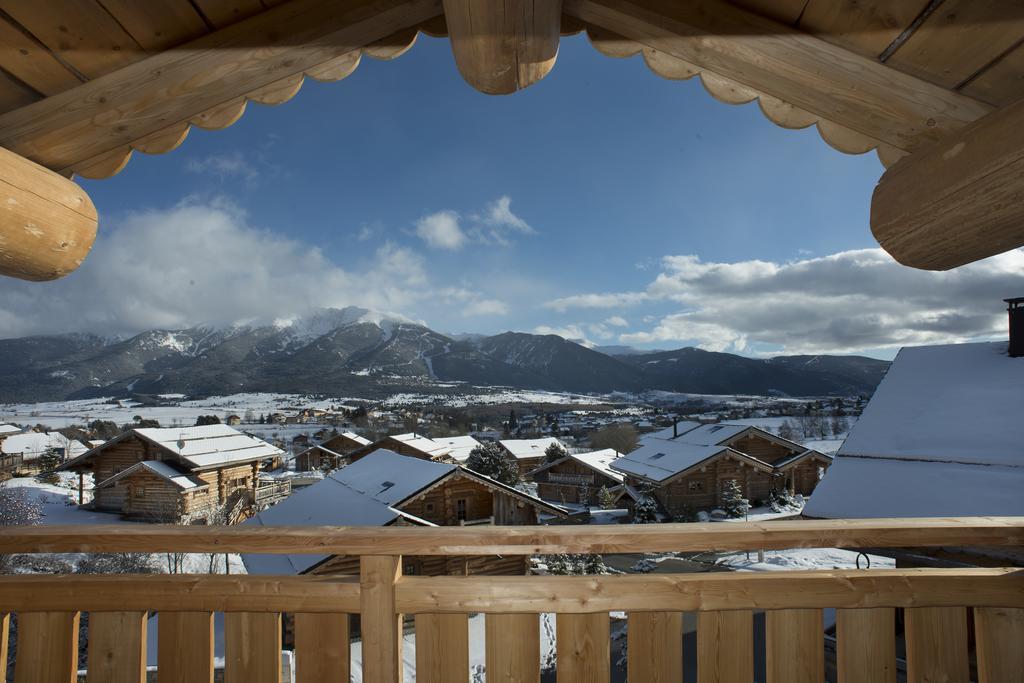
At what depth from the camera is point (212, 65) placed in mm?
1271

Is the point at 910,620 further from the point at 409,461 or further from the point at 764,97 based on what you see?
the point at 409,461

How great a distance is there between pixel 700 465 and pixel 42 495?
17794mm

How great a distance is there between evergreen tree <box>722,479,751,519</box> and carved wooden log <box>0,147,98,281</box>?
13.4 m

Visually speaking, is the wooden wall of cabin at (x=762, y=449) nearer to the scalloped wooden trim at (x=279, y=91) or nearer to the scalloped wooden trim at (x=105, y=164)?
Result: the scalloped wooden trim at (x=279, y=91)

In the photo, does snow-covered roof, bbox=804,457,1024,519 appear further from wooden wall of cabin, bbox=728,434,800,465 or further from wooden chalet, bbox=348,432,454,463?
wooden chalet, bbox=348,432,454,463

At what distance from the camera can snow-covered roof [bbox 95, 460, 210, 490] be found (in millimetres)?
11508

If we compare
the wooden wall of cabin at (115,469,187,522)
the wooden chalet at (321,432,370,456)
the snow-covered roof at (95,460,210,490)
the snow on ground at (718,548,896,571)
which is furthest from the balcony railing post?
the wooden chalet at (321,432,370,456)

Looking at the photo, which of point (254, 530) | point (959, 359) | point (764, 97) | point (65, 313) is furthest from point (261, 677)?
point (65, 313)

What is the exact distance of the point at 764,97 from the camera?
134 centimetres

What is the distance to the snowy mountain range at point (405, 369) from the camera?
37.2 m

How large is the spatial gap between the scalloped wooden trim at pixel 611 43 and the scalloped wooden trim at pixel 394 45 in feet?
1.59

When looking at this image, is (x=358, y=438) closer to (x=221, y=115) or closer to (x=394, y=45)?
(x=221, y=115)

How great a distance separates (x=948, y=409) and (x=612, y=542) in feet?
17.4

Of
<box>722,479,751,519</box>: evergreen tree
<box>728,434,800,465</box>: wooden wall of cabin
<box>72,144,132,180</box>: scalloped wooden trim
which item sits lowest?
<box>722,479,751,519</box>: evergreen tree
